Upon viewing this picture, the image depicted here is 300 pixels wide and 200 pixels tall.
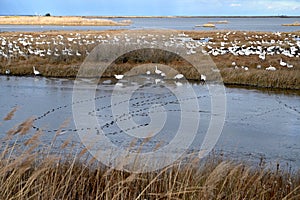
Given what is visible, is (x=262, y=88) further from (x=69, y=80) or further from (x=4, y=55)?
(x=4, y=55)

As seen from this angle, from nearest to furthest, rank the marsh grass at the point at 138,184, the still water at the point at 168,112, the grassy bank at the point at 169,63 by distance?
the marsh grass at the point at 138,184 → the still water at the point at 168,112 → the grassy bank at the point at 169,63

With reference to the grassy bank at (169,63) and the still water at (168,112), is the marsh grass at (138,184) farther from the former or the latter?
the grassy bank at (169,63)

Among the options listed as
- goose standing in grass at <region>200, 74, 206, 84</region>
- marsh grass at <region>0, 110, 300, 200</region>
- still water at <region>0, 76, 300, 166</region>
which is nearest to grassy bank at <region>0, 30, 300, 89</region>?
goose standing in grass at <region>200, 74, 206, 84</region>

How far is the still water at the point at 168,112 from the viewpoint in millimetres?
8461

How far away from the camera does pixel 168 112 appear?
11.1 meters

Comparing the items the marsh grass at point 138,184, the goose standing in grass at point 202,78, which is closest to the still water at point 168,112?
the goose standing in grass at point 202,78

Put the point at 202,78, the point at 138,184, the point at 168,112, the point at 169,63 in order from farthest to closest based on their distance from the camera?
the point at 169,63 < the point at 202,78 < the point at 168,112 < the point at 138,184

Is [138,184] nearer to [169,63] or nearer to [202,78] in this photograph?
[202,78]

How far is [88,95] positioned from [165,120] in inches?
141

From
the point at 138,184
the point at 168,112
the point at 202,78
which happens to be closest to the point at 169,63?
the point at 202,78

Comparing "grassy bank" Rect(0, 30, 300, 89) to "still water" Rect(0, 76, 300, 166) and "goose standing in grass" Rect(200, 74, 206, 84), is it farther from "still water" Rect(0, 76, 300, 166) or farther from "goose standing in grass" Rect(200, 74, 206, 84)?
"still water" Rect(0, 76, 300, 166)

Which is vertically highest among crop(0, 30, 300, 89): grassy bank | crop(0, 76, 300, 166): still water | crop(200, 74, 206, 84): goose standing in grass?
crop(0, 30, 300, 89): grassy bank

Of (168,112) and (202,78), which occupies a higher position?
(202,78)

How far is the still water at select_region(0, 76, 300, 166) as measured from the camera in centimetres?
846
